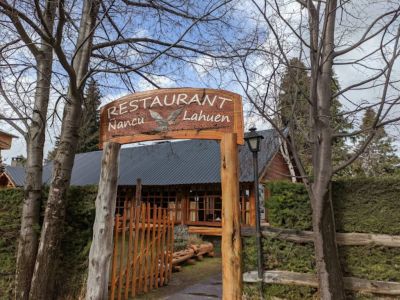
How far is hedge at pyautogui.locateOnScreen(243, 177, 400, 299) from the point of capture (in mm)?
5219

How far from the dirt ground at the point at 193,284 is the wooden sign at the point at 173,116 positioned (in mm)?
3485

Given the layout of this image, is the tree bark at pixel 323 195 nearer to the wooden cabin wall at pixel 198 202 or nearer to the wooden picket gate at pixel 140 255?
the wooden picket gate at pixel 140 255

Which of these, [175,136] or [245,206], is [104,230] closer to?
[175,136]

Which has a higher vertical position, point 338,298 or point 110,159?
point 110,159

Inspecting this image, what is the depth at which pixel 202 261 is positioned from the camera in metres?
12.2

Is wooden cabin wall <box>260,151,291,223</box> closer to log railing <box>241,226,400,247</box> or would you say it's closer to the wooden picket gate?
the wooden picket gate

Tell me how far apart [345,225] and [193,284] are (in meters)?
4.41

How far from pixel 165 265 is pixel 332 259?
14.9 ft

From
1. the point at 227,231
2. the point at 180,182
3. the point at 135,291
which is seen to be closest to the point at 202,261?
the point at 135,291

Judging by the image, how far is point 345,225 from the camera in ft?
17.9

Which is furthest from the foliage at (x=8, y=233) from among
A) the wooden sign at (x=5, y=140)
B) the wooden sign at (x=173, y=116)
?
the wooden sign at (x=173, y=116)

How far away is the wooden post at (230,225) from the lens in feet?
15.3

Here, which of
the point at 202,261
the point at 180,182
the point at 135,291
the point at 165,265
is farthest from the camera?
the point at 180,182

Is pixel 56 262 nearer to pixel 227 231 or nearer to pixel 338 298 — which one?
pixel 227 231
